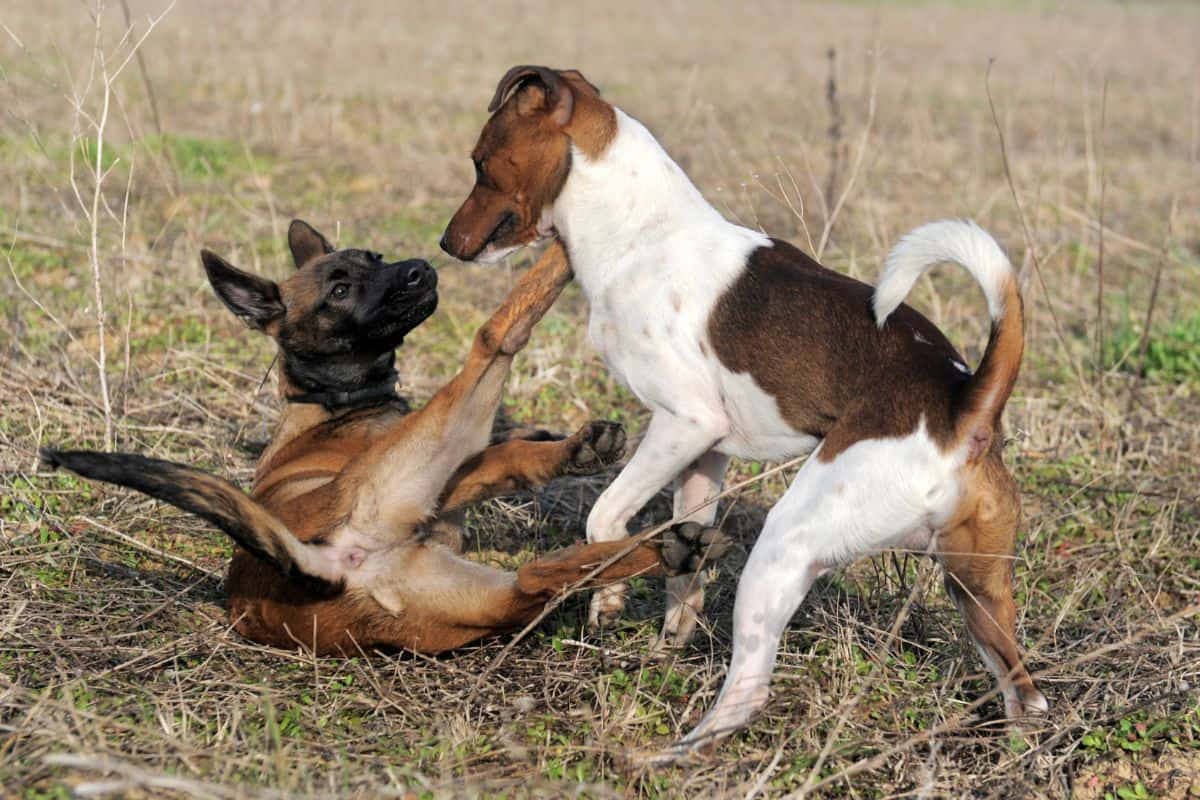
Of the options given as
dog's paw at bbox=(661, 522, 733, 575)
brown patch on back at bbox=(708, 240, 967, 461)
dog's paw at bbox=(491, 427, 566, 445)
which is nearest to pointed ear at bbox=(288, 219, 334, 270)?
dog's paw at bbox=(491, 427, 566, 445)

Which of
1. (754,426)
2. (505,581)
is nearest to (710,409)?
(754,426)

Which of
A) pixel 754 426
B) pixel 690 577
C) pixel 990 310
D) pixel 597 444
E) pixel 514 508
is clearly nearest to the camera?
pixel 990 310

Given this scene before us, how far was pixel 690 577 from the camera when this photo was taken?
185 inches

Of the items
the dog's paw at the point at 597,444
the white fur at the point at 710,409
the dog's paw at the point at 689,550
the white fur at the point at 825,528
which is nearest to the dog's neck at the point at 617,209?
the white fur at the point at 710,409

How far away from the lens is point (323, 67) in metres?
14.8

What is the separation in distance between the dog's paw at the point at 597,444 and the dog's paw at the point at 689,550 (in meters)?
0.47

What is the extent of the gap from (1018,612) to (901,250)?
5.90 feet

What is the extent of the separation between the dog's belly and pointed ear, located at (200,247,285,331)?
2.04 metres

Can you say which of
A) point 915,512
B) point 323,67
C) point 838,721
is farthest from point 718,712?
point 323,67

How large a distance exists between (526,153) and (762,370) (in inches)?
48.2

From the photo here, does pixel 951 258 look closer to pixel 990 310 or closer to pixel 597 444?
pixel 990 310

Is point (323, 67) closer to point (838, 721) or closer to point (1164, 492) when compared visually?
point (1164, 492)

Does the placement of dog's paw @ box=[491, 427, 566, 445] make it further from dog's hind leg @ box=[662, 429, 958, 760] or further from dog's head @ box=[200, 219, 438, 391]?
dog's hind leg @ box=[662, 429, 958, 760]

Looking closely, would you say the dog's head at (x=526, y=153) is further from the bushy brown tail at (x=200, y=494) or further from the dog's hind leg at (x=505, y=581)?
the bushy brown tail at (x=200, y=494)
